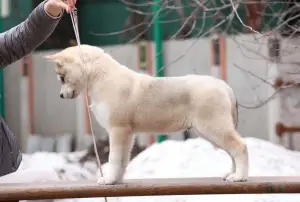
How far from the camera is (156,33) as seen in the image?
4766 millimetres

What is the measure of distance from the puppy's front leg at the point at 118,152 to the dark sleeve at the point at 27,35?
1.42ft

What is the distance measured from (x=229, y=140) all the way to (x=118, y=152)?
1.27ft

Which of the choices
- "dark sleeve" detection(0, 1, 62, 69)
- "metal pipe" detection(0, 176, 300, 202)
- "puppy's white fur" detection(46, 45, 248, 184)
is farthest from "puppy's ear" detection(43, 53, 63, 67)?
"metal pipe" detection(0, 176, 300, 202)

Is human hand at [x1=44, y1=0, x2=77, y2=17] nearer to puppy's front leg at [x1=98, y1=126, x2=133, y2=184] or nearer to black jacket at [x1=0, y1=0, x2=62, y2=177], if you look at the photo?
black jacket at [x1=0, y1=0, x2=62, y2=177]

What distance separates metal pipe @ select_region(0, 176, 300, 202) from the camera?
1.70 m

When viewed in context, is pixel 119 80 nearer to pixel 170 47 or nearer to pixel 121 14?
pixel 170 47

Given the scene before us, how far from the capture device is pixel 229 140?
173 centimetres

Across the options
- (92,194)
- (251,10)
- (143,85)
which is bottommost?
(92,194)

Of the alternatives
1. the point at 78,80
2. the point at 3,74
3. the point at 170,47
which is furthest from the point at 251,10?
the point at 78,80

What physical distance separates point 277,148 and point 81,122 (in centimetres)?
204

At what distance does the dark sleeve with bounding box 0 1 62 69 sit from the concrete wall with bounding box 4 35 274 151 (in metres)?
2.34

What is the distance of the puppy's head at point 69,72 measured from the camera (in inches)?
67.0

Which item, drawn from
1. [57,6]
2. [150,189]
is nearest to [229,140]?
[150,189]

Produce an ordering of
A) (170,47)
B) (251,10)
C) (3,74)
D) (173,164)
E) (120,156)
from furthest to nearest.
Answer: (3,74) < (170,47) < (251,10) < (173,164) < (120,156)
